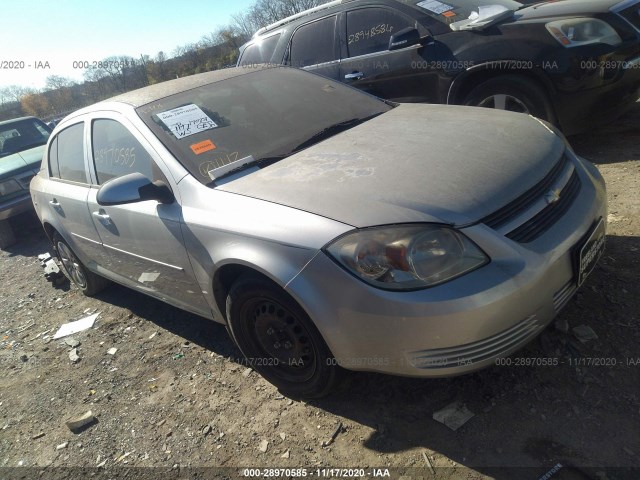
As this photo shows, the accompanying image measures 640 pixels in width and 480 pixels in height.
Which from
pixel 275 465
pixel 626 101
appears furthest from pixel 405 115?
pixel 626 101

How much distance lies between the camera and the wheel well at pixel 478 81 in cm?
432

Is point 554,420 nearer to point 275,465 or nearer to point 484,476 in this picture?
point 484,476

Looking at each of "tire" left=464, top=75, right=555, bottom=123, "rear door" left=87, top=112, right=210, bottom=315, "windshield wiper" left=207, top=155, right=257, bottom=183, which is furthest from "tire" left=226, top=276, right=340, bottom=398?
"tire" left=464, top=75, right=555, bottom=123


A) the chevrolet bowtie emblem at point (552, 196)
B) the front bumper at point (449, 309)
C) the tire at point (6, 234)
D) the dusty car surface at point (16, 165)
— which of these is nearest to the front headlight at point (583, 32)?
the chevrolet bowtie emblem at point (552, 196)

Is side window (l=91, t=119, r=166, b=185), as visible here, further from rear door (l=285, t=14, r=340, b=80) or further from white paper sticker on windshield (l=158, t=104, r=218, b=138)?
rear door (l=285, t=14, r=340, b=80)

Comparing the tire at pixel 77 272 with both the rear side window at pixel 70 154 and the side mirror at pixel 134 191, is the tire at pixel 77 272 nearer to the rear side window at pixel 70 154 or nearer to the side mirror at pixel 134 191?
the rear side window at pixel 70 154

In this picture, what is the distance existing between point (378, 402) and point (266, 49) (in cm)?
525

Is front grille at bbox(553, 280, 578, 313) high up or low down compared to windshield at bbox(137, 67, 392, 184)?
down

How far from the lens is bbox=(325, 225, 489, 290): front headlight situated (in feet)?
6.24

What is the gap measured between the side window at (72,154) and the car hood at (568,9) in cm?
400

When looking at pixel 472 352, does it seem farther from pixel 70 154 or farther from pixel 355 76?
pixel 355 76

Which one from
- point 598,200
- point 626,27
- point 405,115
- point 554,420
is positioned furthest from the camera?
point 626,27

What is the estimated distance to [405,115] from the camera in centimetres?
314

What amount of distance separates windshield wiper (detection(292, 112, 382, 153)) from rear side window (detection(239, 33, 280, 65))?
3579mm
